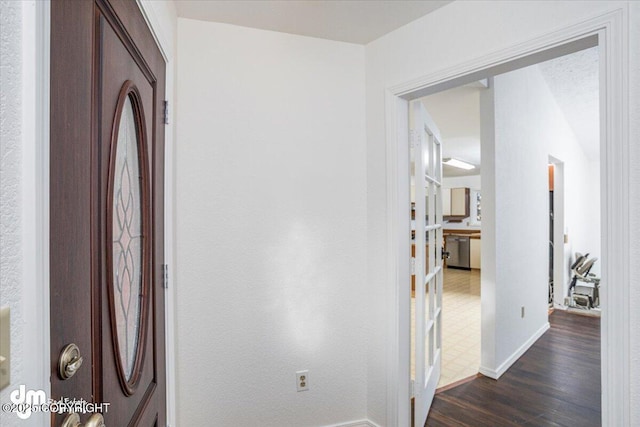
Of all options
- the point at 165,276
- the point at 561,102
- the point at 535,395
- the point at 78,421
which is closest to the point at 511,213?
the point at 535,395

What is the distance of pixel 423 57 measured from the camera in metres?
1.75

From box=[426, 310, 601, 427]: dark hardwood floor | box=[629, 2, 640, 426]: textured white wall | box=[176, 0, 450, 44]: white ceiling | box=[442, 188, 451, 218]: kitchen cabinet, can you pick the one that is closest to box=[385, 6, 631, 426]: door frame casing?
box=[629, 2, 640, 426]: textured white wall

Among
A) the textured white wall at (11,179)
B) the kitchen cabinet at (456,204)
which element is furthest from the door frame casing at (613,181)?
the kitchen cabinet at (456,204)

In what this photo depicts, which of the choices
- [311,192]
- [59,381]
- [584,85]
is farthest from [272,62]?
[584,85]

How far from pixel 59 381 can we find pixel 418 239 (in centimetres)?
179

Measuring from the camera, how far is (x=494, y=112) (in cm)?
272

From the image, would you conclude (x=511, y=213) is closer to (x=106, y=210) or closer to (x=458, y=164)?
(x=106, y=210)

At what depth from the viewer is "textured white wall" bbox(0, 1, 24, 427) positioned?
458 millimetres

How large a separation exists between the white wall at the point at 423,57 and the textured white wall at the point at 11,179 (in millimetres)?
1625

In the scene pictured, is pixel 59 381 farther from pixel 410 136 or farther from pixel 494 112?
pixel 494 112

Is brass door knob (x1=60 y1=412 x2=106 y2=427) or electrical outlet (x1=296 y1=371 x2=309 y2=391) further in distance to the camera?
electrical outlet (x1=296 y1=371 x2=309 y2=391)

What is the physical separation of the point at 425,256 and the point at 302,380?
1.07 meters

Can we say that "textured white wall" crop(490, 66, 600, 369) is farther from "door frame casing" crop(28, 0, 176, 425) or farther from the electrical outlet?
"door frame casing" crop(28, 0, 176, 425)

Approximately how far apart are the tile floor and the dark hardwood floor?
19cm
